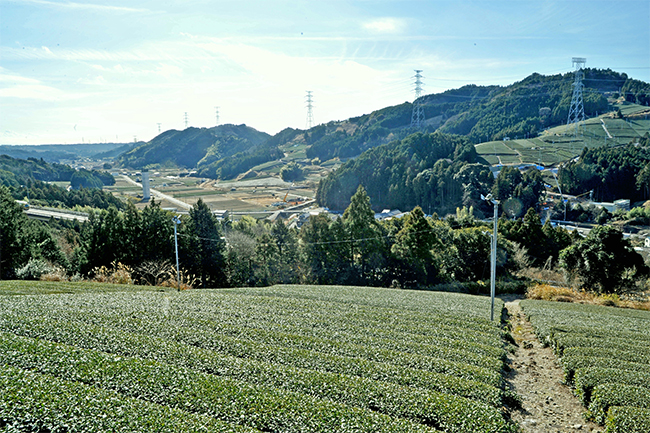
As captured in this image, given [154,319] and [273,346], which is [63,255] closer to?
[154,319]

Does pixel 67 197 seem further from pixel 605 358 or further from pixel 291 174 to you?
pixel 605 358

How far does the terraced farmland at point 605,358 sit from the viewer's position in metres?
10.0

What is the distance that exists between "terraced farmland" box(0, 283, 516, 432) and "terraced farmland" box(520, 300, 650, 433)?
2.20 meters

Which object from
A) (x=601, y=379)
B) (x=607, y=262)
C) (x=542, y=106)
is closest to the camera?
(x=601, y=379)

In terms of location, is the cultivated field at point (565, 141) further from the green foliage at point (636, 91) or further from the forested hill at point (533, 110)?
the green foliage at point (636, 91)

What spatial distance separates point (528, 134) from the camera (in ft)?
518

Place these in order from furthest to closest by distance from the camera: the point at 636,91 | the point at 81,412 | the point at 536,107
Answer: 1. the point at 536,107
2. the point at 636,91
3. the point at 81,412

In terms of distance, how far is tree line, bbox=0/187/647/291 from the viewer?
30422 mm

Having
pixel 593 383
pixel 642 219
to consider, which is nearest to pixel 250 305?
pixel 593 383

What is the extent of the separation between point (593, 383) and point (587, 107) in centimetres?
19391

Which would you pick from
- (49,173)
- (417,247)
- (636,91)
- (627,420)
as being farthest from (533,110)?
(49,173)

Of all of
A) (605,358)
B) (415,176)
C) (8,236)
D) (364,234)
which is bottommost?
(605,358)

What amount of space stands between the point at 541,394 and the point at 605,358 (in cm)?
302

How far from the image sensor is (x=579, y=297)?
95.8 feet
